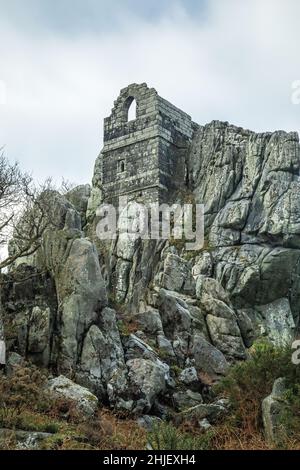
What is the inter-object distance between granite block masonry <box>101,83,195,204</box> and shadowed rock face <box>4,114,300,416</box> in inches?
38.7

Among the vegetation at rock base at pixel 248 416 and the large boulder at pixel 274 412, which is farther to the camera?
the large boulder at pixel 274 412

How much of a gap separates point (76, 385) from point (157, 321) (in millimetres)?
5991

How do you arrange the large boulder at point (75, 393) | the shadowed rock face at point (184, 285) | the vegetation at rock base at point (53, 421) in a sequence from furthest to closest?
1. the shadowed rock face at point (184, 285)
2. the large boulder at point (75, 393)
3. the vegetation at rock base at point (53, 421)

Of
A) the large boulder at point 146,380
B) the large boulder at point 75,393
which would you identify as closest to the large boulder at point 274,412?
the large boulder at point 146,380

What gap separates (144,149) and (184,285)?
1455 centimetres

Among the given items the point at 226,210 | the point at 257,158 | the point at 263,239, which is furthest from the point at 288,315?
the point at 257,158

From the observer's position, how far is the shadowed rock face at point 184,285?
18.9 metres

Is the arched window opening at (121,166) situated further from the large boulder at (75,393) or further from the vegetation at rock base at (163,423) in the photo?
the large boulder at (75,393)

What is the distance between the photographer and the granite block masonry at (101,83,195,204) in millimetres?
37750

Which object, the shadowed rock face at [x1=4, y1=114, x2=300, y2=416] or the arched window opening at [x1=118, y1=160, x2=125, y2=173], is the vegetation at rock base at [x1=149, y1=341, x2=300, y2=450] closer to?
the shadowed rock face at [x1=4, y1=114, x2=300, y2=416]

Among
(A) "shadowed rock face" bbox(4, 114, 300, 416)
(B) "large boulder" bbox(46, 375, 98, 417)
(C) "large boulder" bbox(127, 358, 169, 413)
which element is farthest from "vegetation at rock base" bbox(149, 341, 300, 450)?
(A) "shadowed rock face" bbox(4, 114, 300, 416)

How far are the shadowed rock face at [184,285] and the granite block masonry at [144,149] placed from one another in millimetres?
983

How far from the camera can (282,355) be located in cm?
1542

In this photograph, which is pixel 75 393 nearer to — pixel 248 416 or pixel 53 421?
pixel 53 421
